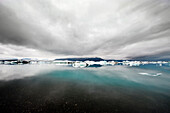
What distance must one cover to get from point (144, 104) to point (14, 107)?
13946 mm

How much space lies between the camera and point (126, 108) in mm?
7312

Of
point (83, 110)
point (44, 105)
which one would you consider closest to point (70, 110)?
point (83, 110)

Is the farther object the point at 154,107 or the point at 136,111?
the point at 154,107

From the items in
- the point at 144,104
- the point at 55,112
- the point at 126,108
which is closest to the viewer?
the point at 55,112

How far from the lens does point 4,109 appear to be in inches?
258

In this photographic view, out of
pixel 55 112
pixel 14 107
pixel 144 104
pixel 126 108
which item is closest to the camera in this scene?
pixel 55 112

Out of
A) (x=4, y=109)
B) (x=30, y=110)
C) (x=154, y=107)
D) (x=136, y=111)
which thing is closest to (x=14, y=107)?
(x=4, y=109)

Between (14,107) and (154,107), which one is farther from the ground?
(14,107)

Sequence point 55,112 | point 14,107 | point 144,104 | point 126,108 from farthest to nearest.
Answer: point 144,104 < point 126,108 < point 14,107 < point 55,112

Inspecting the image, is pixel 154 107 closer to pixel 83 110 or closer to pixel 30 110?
pixel 83 110

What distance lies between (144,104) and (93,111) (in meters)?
6.34

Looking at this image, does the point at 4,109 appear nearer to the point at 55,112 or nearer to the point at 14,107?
the point at 14,107

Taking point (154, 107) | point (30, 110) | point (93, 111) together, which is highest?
point (30, 110)

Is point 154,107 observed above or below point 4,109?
below
